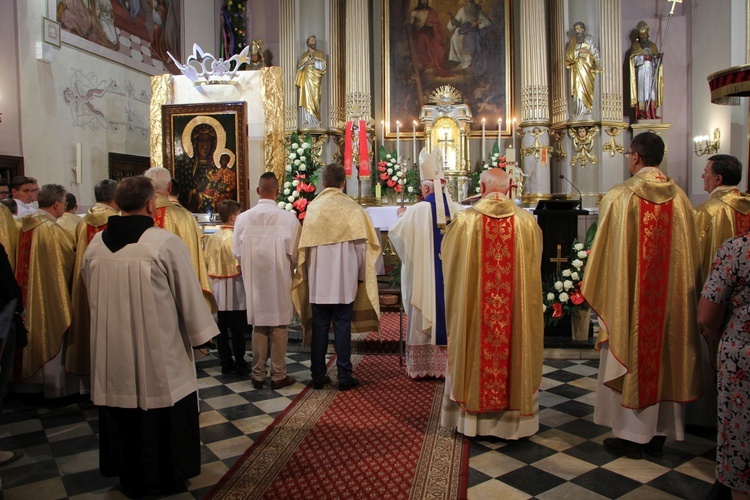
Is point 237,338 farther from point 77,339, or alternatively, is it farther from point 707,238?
point 707,238

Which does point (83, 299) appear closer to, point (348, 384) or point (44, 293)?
point (44, 293)

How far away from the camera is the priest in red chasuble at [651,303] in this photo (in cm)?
373

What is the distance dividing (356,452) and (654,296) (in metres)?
2.12

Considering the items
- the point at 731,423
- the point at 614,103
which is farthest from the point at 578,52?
the point at 731,423

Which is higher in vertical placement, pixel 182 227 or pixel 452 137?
pixel 452 137

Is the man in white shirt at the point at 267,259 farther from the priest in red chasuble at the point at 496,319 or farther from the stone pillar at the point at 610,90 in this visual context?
the stone pillar at the point at 610,90

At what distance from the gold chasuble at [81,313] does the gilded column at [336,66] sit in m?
6.74

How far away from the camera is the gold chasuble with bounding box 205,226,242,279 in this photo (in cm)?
579

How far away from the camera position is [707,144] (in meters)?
10.5

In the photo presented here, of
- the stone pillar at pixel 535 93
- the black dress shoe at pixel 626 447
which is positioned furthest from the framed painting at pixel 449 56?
the black dress shoe at pixel 626 447

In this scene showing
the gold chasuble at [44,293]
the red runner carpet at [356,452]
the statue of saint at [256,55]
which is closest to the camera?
the red runner carpet at [356,452]

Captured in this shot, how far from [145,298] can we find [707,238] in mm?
3649

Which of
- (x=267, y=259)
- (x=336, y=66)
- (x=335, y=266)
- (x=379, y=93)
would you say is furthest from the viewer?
(x=379, y=93)

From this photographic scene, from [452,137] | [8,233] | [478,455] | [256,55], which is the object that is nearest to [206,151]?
[256,55]
